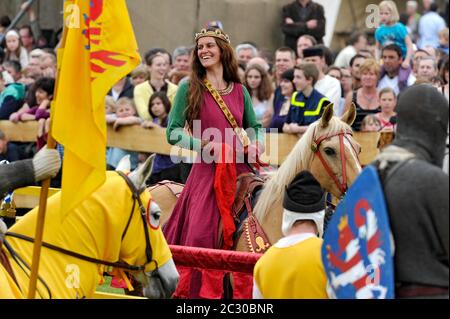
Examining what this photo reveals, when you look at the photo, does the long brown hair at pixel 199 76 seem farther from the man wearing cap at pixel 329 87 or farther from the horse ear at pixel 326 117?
the man wearing cap at pixel 329 87

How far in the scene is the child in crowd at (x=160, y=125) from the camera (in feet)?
49.1

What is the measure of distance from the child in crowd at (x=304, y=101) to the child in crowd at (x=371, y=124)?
478 millimetres

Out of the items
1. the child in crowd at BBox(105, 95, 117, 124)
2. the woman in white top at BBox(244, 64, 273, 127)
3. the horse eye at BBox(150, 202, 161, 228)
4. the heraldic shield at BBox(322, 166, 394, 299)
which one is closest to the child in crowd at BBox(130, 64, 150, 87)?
the child in crowd at BBox(105, 95, 117, 124)

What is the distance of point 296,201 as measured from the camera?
7324 mm

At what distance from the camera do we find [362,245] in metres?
6.30

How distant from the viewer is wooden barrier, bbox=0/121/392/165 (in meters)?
13.7

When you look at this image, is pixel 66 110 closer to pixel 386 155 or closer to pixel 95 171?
pixel 95 171

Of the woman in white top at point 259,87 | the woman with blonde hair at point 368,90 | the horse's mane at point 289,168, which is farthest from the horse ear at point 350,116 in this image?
the woman in white top at point 259,87

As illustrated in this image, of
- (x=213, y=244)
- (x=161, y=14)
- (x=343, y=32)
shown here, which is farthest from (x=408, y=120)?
(x=343, y=32)

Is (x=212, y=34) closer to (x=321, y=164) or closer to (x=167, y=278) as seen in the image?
(x=321, y=164)

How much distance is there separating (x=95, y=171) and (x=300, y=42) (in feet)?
32.2

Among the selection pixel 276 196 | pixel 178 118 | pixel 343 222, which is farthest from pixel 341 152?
pixel 343 222

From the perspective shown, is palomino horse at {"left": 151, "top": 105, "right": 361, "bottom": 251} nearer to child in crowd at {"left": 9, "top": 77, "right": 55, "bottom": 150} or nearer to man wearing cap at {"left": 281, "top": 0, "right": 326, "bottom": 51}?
child in crowd at {"left": 9, "top": 77, "right": 55, "bottom": 150}

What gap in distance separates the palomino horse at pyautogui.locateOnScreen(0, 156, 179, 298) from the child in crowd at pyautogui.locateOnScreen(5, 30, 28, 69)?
43.2 feet
